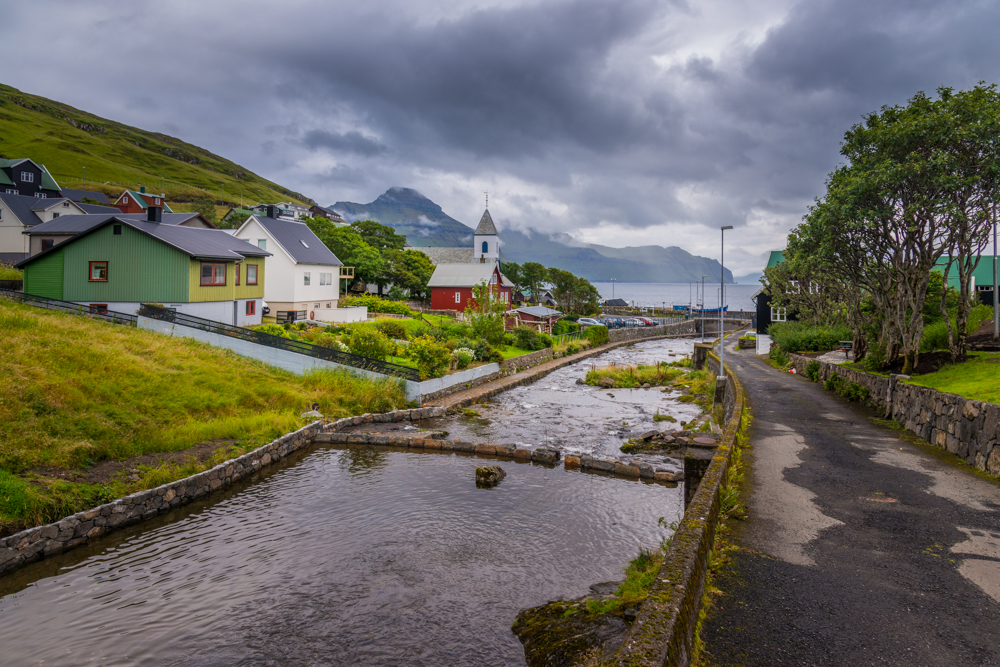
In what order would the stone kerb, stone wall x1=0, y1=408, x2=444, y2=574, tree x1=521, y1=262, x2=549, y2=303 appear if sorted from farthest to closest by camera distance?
tree x1=521, y1=262, x2=549, y2=303, stone wall x1=0, y1=408, x2=444, y2=574, the stone kerb

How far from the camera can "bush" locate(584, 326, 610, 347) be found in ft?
207

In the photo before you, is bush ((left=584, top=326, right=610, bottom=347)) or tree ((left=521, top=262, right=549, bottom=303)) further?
tree ((left=521, top=262, right=549, bottom=303))

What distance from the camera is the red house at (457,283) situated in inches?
2906

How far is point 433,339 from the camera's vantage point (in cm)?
3762

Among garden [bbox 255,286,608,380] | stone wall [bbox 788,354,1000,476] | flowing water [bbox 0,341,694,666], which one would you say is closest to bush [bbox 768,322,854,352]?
garden [bbox 255,286,608,380]

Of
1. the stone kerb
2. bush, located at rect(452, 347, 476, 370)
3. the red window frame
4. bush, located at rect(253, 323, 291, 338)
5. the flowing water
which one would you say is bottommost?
the flowing water

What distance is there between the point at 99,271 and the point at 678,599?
1504 inches

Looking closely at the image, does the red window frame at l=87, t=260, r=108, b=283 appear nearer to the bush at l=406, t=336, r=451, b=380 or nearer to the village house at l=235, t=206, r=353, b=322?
the village house at l=235, t=206, r=353, b=322

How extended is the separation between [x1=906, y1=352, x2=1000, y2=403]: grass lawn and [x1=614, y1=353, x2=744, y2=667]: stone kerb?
907 cm

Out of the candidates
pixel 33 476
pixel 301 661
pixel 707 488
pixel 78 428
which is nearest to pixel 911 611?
pixel 707 488

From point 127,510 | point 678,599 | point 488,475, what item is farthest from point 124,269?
point 678,599

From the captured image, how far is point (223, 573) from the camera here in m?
11.3

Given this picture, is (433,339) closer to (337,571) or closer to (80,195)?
(337,571)

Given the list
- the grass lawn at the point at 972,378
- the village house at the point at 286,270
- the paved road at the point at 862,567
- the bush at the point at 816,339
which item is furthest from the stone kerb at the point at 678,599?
the village house at the point at 286,270
